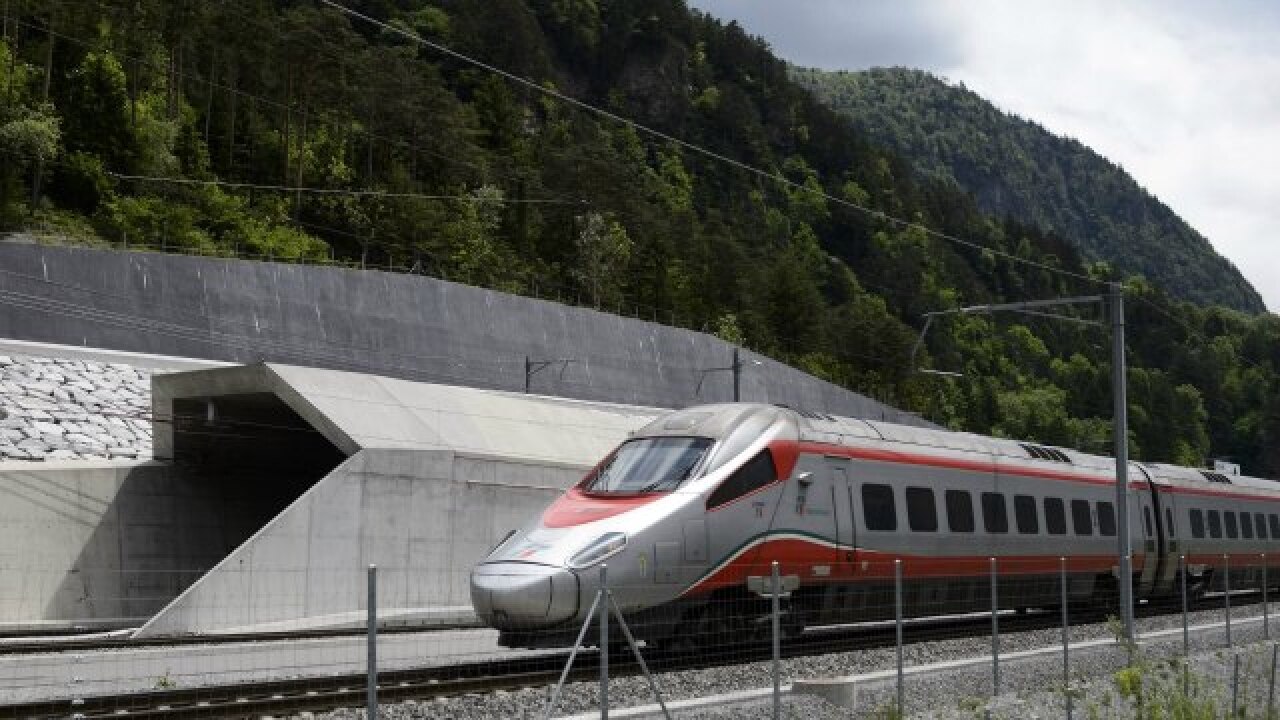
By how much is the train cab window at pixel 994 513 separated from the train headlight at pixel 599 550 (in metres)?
10.6

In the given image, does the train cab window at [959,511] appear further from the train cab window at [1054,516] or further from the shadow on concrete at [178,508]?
the shadow on concrete at [178,508]

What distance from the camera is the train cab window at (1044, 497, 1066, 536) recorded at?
94.3 feet

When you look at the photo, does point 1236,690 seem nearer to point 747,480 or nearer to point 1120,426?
point 747,480

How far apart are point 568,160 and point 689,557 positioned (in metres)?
106

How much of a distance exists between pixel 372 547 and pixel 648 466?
1184 cm

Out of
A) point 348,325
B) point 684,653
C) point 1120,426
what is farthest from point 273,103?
point 684,653

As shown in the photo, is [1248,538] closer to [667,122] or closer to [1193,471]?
[1193,471]

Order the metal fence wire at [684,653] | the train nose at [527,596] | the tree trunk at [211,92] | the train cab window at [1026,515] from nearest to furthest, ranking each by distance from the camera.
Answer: the metal fence wire at [684,653]
the train nose at [527,596]
the train cab window at [1026,515]
the tree trunk at [211,92]

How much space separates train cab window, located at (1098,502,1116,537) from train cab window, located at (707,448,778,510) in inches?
520

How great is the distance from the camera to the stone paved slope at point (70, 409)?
34531 millimetres

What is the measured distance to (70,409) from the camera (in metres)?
36.6

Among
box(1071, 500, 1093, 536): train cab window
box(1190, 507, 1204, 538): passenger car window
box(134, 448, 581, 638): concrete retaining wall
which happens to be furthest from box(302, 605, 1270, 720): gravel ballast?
box(1190, 507, 1204, 538): passenger car window

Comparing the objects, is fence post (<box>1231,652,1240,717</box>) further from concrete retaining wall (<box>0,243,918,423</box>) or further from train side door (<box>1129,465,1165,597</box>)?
concrete retaining wall (<box>0,243,918,423</box>)

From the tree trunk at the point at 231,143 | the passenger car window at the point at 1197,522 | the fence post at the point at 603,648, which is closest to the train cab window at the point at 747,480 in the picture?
the fence post at the point at 603,648
